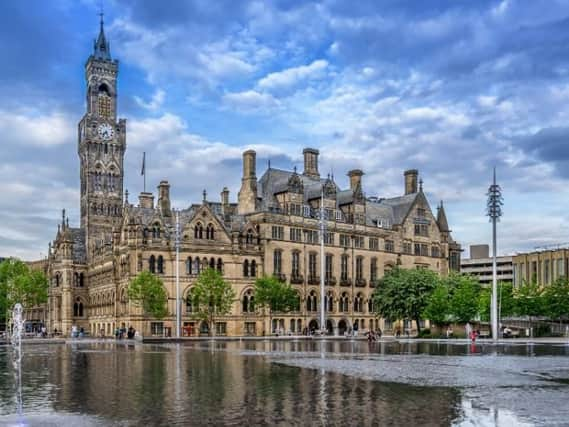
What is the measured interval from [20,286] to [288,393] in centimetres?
9417

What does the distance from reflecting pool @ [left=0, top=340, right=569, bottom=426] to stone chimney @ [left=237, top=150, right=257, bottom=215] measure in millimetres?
65971

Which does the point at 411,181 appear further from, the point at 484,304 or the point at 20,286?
the point at 20,286

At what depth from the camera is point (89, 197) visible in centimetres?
13762

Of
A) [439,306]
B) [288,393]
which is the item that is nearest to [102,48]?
[439,306]

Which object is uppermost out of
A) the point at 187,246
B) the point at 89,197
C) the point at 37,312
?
the point at 89,197

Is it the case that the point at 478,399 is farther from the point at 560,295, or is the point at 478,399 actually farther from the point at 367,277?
the point at 367,277

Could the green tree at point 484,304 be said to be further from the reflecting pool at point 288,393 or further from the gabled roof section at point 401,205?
the reflecting pool at point 288,393

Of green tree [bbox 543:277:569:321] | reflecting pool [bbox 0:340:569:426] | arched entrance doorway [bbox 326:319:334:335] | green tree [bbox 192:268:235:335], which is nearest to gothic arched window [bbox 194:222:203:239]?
green tree [bbox 192:268:235:335]

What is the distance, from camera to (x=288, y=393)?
29.3 metres

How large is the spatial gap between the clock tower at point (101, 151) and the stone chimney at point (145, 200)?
91.0 ft

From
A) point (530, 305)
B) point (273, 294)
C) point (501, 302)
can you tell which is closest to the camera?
point (273, 294)

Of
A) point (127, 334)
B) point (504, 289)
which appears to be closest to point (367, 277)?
point (504, 289)

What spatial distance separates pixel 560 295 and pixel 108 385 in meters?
86.0

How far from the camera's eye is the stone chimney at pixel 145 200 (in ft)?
352
